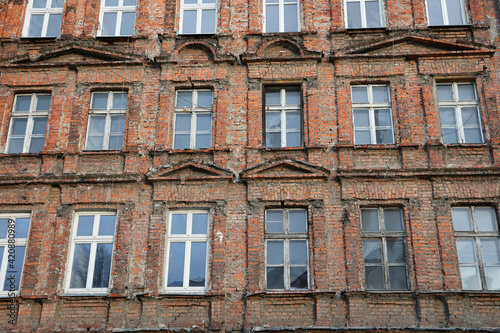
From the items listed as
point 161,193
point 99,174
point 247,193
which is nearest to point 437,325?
point 247,193

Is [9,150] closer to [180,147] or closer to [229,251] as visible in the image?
[180,147]

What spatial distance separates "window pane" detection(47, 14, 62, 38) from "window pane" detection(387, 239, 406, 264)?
366 inches

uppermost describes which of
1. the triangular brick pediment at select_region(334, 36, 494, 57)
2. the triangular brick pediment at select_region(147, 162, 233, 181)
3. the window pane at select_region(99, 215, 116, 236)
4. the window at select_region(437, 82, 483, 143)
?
the triangular brick pediment at select_region(334, 36, 494, 57)

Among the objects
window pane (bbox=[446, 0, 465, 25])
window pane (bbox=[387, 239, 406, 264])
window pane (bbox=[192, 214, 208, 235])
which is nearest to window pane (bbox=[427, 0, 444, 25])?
window pane (bbox=[446, 0, 465, 25])

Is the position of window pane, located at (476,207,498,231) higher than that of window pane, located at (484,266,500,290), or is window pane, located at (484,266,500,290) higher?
window pane, located at (476,207,498,231)

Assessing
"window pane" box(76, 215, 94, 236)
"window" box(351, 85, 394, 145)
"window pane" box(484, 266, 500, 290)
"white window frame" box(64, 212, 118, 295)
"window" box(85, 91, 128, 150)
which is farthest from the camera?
"window" box(85, 91, 128, 150)

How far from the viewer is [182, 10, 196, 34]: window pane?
14.3 metres

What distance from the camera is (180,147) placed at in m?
13.0

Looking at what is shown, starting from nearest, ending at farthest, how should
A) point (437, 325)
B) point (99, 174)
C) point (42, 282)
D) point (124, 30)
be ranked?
point (437, 325), point (42, 282), point (99, 174), point (124, 30)

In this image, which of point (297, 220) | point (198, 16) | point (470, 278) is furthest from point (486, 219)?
point (198, 16)

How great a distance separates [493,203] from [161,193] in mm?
6804

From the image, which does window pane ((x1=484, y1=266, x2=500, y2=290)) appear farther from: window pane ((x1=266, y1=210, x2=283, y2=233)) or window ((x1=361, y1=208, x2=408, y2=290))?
window pane ((x1=266, y1=210, x2=283, y2=233))

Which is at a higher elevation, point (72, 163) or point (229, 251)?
point (72, 163)

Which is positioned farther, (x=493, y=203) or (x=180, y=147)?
(x=180, y=147)
